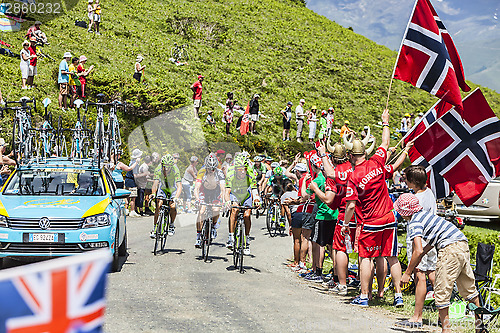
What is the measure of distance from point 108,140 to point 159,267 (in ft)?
28.5

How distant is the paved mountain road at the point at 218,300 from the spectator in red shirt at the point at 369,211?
0.67 meters

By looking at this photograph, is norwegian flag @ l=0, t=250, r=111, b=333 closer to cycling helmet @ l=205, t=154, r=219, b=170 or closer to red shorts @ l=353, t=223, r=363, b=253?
red shorts @ l=353, t=223, r=363, b=253

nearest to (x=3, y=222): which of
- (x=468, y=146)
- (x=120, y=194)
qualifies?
(x=120, y=194)

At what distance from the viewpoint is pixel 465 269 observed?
20.9 ft

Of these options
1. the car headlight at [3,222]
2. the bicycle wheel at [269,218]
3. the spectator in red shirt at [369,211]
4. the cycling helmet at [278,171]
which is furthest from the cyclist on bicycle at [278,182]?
the car headlight at [3,222]

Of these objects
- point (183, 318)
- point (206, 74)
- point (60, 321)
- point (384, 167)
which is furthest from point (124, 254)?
point (206, 74)

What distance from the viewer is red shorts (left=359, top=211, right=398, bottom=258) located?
8.24 metres

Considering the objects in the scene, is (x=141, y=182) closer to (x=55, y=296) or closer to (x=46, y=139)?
(x=46, y=139)

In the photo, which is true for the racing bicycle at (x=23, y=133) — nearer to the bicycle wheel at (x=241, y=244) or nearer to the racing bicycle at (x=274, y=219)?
the bicycle wheel at (x=241, y=244)

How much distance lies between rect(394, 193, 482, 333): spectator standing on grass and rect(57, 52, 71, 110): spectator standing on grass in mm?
15743

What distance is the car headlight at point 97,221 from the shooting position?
935 centimetres

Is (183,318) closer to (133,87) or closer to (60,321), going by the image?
(60,321)

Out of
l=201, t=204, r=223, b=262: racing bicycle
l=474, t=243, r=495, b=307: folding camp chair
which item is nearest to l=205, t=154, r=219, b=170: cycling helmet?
l=201, t=204, r=223, b=262: racing bicycle

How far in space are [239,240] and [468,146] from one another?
461 cm
